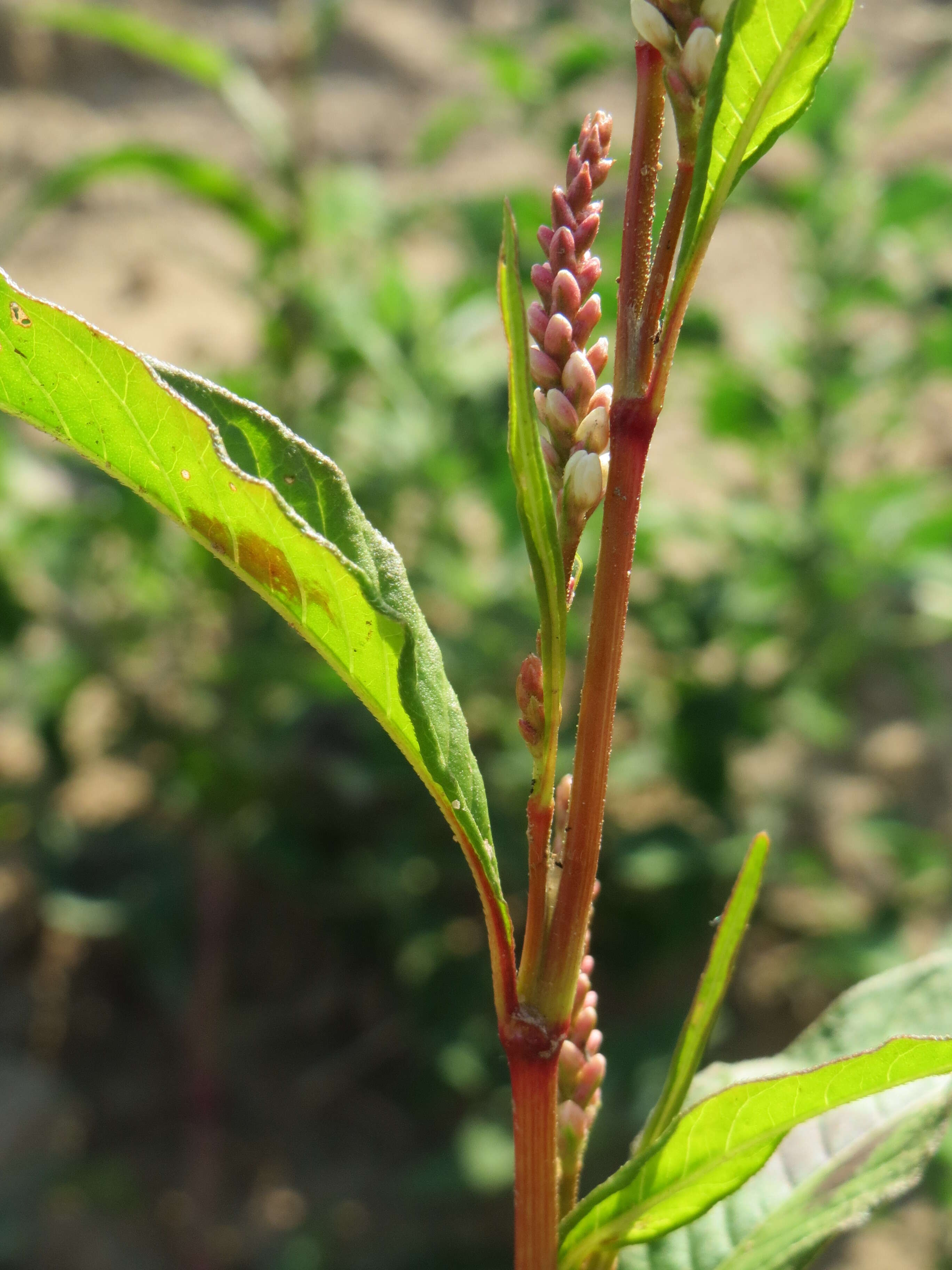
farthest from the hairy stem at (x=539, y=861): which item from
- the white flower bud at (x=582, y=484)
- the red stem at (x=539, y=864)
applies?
the white flower bud at (x=582, y=484)

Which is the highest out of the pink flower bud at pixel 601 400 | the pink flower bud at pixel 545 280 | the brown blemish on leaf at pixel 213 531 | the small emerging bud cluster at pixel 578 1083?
the pink flower bud at pixel 545 280

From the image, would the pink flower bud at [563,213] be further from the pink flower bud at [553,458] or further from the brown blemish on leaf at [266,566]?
the brown blemish on leaf at [266,566]

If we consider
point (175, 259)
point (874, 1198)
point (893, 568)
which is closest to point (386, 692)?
point (874, 1198)

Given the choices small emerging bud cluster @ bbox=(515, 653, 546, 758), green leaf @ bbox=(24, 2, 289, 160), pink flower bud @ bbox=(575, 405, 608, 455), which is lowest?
small emerging bud cluster @ bbox=(515, 653, 546, 758)

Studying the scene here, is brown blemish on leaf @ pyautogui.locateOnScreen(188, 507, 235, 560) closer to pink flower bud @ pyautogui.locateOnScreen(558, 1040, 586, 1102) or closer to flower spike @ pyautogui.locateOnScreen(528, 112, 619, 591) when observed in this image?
flower spike @ pyautogui.locateOnScreen(528, 112, 619, 591)

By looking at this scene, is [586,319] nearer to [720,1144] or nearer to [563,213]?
[563,213]

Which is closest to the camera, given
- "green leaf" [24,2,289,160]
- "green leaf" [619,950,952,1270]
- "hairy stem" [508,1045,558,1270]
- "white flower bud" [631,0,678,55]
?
"white flower bud" [631,0,678,55]

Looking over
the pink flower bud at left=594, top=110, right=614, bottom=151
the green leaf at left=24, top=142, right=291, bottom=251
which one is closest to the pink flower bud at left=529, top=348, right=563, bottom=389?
the pink flower bud at left=594, top=110, right=614, bottom=151

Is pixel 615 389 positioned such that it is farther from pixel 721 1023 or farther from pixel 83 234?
pixel 83 234
